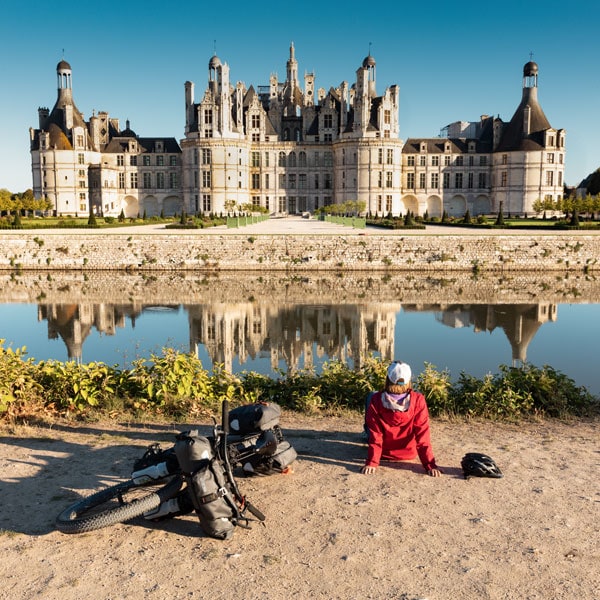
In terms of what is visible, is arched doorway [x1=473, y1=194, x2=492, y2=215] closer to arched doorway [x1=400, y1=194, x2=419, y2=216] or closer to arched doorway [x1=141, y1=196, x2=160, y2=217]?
arched doorway [x1=400, y1=194, x2=419, y2=216]

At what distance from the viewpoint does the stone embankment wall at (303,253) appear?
95.1ft

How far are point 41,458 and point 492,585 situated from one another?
4280 mm

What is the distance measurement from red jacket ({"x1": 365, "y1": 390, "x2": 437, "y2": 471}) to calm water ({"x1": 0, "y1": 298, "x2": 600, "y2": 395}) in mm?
→ 5375

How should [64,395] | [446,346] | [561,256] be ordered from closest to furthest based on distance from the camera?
[64,395], [446,346], [561,256]

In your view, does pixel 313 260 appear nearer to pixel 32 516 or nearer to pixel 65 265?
pixel 65 265

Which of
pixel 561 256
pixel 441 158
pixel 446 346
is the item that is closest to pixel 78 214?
pixel 441 158

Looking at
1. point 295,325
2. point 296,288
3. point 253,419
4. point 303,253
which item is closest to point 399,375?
point 253,419

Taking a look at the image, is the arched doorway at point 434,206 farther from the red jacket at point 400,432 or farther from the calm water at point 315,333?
the red jacket at point 400,432

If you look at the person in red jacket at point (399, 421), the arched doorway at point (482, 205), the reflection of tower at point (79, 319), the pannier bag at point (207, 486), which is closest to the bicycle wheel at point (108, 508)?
the pannier bag at point (207, 486)

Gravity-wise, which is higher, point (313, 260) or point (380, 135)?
point (380, 135)

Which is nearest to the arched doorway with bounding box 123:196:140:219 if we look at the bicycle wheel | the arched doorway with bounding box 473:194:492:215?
the arched doorway with bounding box 473:194:492:215

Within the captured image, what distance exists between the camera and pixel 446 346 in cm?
1410

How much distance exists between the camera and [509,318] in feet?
58.4

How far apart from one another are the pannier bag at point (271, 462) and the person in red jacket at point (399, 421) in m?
0.73
